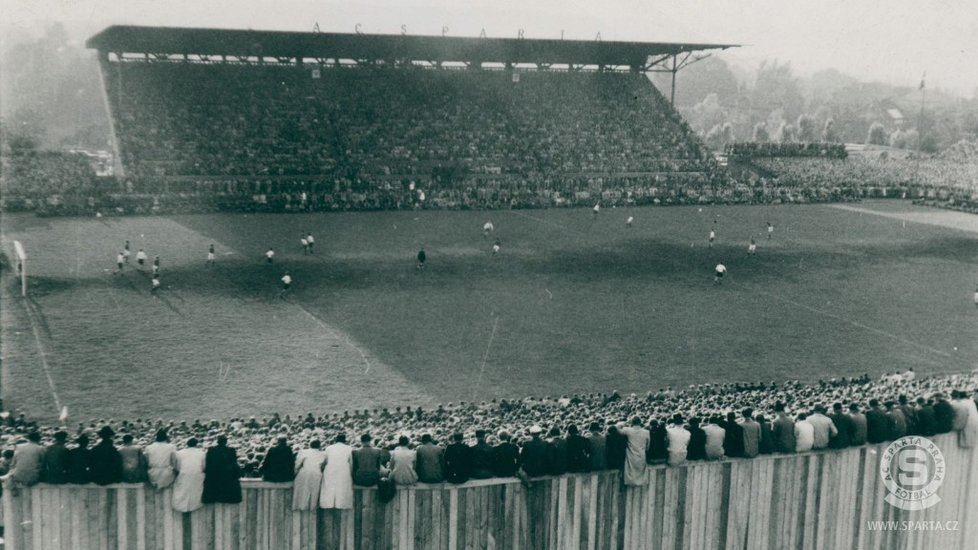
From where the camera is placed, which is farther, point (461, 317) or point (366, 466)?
point (461, 317)

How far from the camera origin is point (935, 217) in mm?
54531

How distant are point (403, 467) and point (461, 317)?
52.2 feet

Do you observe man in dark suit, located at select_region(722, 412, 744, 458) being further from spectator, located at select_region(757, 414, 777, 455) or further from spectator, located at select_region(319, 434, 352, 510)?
spectator, located at select_region(319, 434, 352, 510)

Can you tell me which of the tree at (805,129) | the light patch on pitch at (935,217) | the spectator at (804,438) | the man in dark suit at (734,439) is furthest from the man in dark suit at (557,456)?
the tree at (805,129)

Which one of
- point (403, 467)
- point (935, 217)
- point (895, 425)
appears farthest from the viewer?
point (935, 217)

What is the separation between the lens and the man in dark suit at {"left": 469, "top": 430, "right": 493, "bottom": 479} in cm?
1052

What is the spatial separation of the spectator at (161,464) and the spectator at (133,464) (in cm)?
12

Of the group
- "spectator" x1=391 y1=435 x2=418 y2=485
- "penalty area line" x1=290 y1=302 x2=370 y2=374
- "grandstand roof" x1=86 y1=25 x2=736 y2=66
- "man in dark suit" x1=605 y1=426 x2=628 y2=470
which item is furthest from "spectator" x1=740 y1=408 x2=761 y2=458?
"grandstand roof" x1=86 y1=25 x2=736 y2=66

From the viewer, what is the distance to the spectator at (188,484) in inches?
388

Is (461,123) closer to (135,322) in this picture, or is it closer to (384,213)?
(384,213)

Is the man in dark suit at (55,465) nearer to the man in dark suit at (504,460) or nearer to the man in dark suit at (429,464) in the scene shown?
the man in dark suit at (429,464)

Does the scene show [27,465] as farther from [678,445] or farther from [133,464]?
[678,445]

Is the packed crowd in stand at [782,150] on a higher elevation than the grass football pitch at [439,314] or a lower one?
higher

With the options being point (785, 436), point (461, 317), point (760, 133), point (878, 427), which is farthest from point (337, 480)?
point (760, 133)
